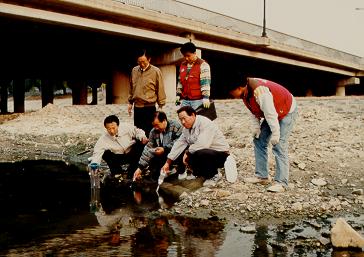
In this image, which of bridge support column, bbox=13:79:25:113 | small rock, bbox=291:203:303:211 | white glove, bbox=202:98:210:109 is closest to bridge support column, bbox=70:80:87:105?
bridge support column, bbox=13:79:25:113

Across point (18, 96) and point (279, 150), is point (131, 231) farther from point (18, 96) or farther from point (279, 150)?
point (18, 96)

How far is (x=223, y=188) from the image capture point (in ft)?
20.0

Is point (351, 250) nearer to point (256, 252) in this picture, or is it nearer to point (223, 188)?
point (256, 252)

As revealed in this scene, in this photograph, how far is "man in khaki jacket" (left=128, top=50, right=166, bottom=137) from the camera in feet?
25.1

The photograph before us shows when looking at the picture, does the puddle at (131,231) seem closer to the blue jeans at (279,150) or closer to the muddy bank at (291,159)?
the muddy bank at (291,159)

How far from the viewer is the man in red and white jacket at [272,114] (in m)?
5.44

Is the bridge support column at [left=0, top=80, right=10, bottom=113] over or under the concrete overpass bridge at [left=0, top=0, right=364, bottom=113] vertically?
under

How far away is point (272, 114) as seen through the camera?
543 centimetres

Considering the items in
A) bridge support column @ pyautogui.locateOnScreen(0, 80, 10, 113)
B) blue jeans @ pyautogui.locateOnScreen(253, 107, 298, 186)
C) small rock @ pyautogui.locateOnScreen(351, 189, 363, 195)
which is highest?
bridge support column @ pyautogui.locateOnScreen(0, 80, 10, 113)

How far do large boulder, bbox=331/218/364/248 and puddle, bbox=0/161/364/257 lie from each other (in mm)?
60

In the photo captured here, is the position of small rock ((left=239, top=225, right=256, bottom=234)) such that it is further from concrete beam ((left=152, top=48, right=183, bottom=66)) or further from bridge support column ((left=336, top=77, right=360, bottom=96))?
bridge support column ((left=336, top=77, right=360, bottom=96))

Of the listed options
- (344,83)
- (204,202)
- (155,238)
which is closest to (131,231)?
(155,238)

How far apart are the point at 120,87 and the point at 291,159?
62.4 feet

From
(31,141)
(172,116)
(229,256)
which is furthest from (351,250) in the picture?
(172,116)
